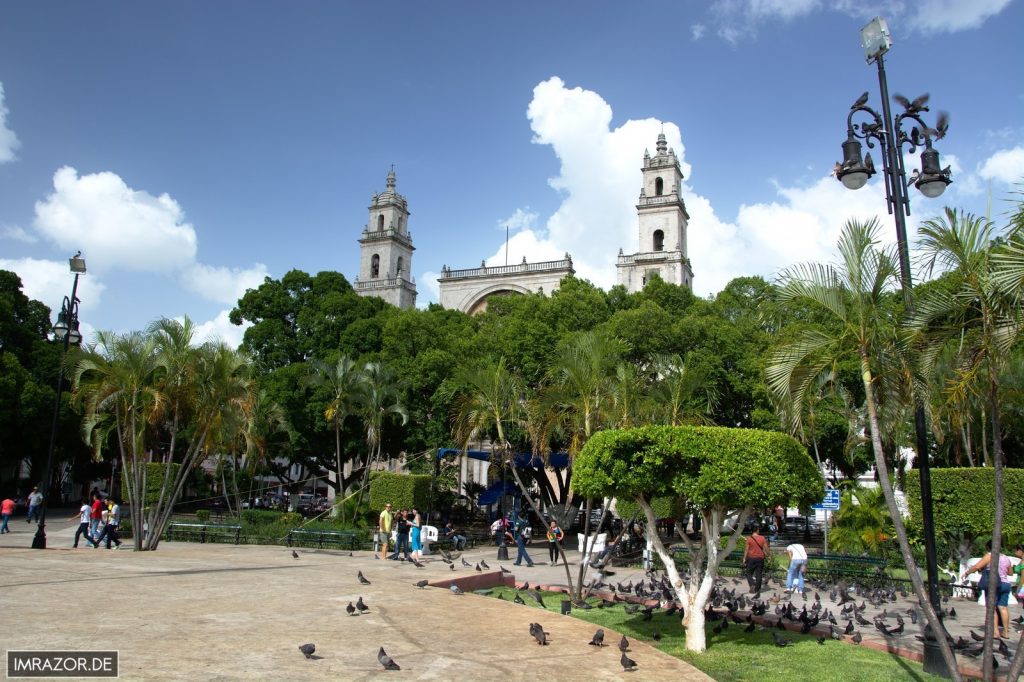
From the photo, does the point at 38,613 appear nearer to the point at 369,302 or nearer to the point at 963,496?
the point at 963,496

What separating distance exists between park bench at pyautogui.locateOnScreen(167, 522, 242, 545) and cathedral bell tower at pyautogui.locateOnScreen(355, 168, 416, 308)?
34.1 metres

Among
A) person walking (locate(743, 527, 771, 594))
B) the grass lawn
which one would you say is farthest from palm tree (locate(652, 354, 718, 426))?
the grass lawn

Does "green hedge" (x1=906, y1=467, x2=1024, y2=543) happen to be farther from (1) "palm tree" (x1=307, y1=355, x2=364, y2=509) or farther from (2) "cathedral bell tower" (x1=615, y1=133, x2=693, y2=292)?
(2) "cathedral bell tower" (x1=615, y1=133, x2=693, y2=292)

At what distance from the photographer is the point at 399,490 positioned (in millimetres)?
23078

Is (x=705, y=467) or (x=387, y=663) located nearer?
(x=387, y=663)

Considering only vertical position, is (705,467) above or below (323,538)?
above

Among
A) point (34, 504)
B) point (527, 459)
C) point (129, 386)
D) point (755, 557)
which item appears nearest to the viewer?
point (755, 557)

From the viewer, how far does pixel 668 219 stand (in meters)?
48.8

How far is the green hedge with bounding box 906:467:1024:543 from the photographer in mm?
14938

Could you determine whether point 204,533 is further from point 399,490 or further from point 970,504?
point 970,504

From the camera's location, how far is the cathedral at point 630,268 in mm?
48438

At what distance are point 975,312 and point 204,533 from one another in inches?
800

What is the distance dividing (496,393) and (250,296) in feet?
87.2

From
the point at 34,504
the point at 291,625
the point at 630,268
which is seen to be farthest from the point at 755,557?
the point at 630,268
